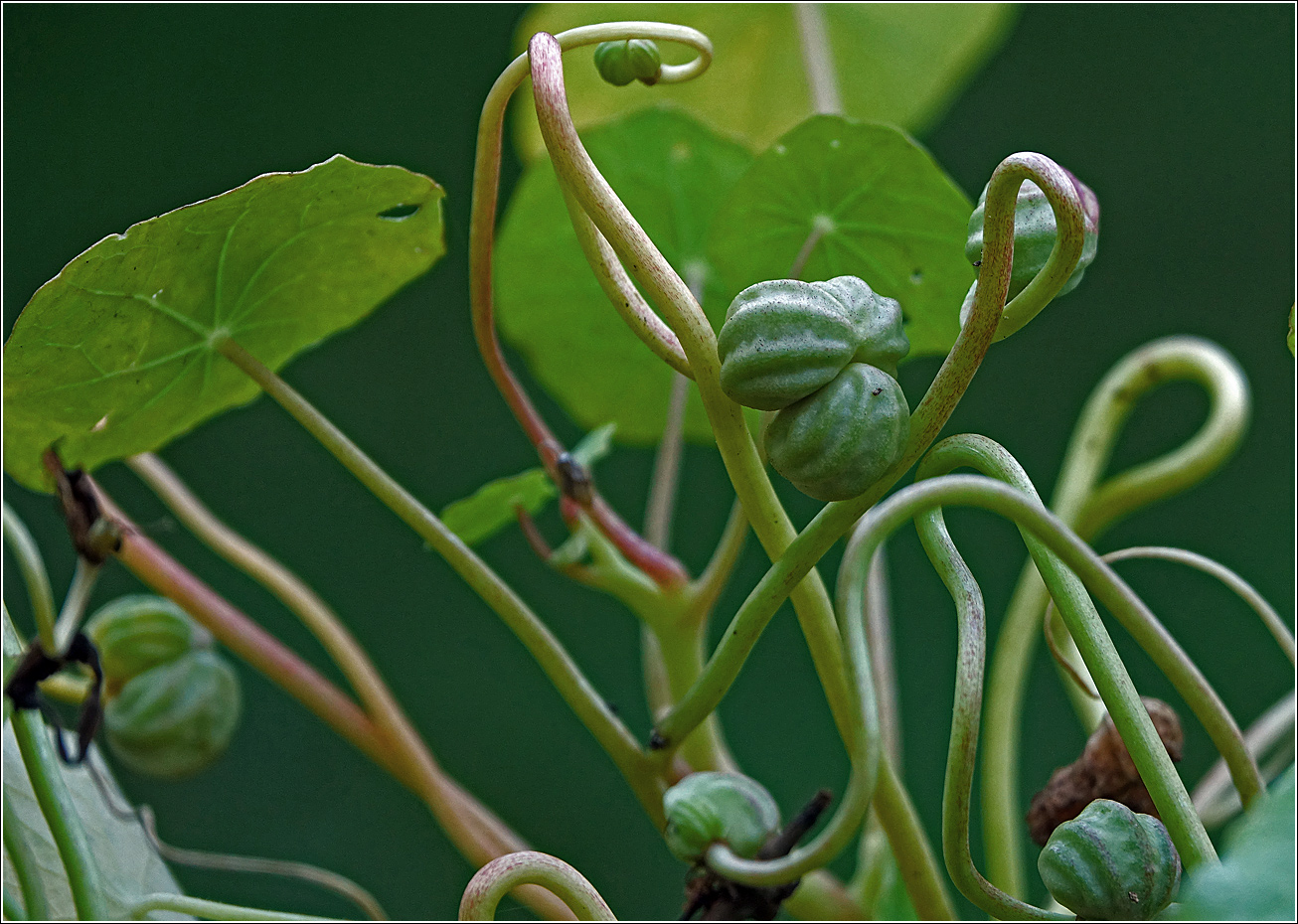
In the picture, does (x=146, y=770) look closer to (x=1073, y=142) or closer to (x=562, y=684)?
(x=562, y=684)

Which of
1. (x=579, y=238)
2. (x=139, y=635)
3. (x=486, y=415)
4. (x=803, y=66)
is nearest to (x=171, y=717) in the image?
(x=139, y=635)

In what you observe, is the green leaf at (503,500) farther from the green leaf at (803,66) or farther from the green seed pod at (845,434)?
the green leaf at (803,66)

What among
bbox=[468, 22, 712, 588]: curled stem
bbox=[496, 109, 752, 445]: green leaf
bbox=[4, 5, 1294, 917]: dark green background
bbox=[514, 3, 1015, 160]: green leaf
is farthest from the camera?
bbox=[4, 5, 1294, 917]: dark green background

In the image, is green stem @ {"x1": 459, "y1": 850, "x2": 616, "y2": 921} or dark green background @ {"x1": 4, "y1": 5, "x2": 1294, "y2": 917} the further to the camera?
dark green background @ {"x1": 4, "y1": 5, "x2": 1294, "y2": 917}

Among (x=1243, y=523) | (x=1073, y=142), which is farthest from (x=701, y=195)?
(x=1073, y=142)

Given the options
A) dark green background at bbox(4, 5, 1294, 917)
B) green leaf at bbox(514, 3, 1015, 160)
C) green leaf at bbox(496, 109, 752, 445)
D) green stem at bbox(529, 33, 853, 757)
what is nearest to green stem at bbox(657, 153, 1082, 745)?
green stem at bbox(529, 33, 853, 757)

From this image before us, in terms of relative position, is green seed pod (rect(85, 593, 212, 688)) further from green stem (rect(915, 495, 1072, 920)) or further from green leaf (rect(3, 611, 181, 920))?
green stem (rect(915, 495, 1072, 920))
